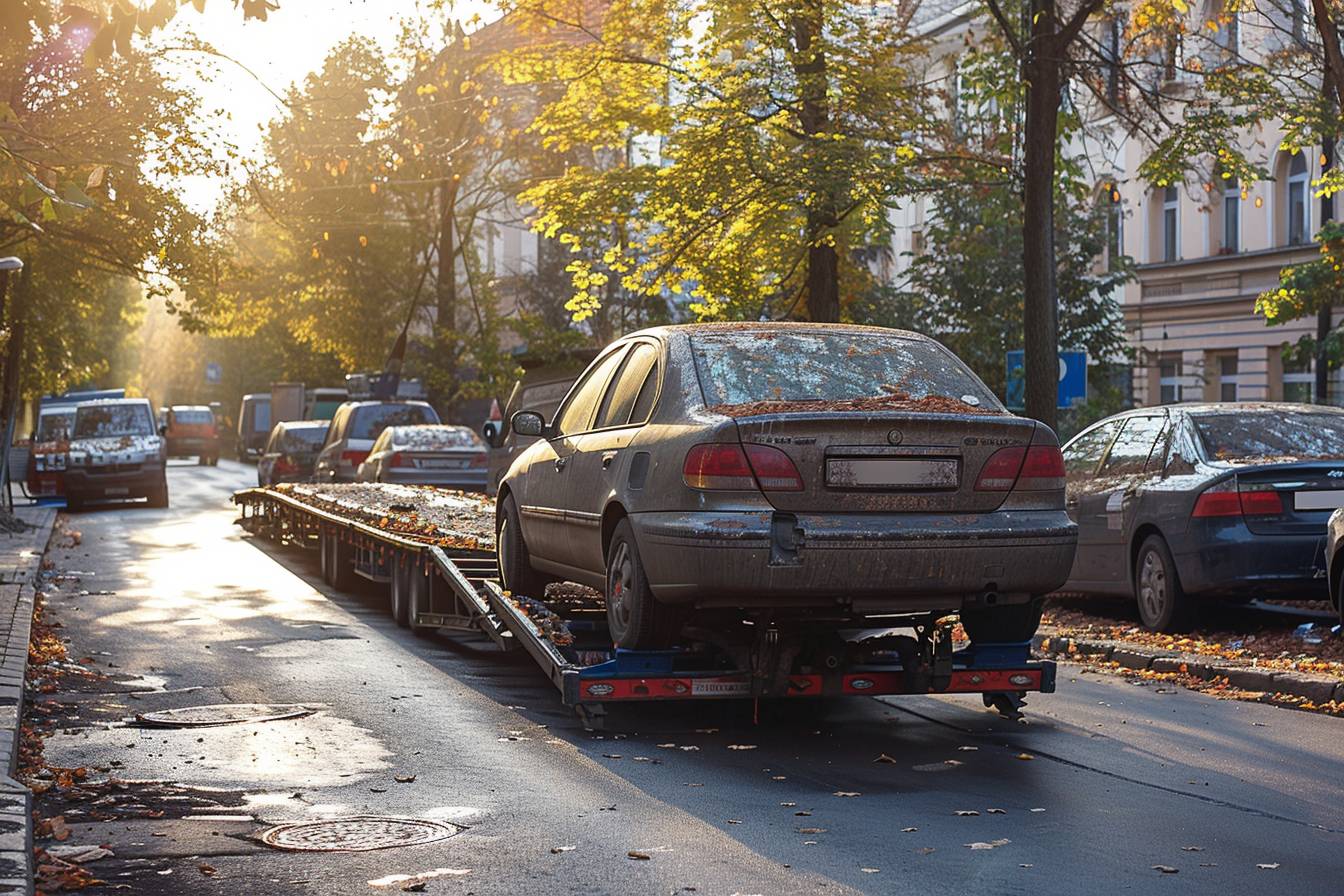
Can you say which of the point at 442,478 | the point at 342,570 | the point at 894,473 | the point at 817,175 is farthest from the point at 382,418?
the point at 894,473

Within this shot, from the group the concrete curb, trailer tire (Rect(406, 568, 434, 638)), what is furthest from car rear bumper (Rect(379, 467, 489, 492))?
the concrete curb

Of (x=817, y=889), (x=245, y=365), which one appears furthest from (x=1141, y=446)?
(x=245, y=365)

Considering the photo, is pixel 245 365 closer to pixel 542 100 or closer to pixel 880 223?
pixel 542 100

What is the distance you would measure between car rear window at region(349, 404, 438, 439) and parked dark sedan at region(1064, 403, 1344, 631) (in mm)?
17217

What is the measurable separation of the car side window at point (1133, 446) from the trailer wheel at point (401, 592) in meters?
5.13

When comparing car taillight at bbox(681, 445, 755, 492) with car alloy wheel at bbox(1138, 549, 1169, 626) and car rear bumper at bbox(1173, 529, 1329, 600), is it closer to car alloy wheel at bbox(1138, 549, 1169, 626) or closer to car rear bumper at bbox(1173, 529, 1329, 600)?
car rear bumper at bbox(1173, 529, 1329, 600)

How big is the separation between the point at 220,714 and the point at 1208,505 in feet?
20.9

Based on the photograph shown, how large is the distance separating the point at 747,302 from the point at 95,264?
1058cm

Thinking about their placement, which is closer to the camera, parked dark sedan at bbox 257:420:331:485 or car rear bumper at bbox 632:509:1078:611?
car rear bumper at bbox 632:509:1078:611

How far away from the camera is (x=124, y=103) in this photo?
24438 mm

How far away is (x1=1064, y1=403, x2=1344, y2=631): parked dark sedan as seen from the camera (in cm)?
1194

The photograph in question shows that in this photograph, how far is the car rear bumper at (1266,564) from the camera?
1187cm

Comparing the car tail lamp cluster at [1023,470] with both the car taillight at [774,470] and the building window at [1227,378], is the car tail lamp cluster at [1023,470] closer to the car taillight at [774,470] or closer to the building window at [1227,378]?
the car taillight at [774,470]

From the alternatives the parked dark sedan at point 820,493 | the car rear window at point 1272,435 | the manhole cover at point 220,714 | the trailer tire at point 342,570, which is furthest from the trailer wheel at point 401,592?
the car rear window at point 1272,435
